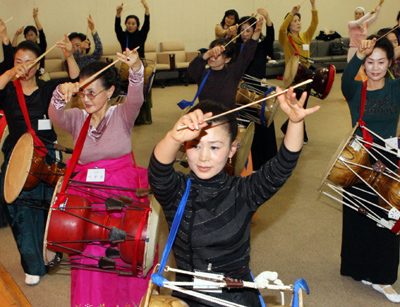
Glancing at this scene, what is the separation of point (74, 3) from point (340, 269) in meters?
9.71

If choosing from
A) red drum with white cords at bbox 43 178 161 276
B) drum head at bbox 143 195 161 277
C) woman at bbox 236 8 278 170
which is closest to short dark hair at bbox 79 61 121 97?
red drum with white cords at bbox 43 178 161 276

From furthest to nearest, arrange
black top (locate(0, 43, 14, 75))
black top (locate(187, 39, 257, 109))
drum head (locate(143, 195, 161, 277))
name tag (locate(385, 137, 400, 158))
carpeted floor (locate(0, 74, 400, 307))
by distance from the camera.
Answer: black top (locate(0, 43, 14, 75)), black top (locate(187, 39, 257, 109)), carpeted floor (locate(0, 74, 400, 307)), name tag (locate(385, 137, 400, 158)), drum head (locate(143, 195, 161, 277))

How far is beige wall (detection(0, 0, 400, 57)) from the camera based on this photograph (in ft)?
33.8

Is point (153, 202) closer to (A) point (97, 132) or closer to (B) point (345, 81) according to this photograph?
(A) point (97, 132)

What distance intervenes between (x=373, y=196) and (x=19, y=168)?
6.72 ft

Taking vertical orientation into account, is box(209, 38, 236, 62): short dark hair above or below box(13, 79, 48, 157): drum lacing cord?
above

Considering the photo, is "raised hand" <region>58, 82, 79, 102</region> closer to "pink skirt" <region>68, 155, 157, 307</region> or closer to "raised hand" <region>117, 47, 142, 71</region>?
"raised hand" <region>117, 47, 142, 71</region>

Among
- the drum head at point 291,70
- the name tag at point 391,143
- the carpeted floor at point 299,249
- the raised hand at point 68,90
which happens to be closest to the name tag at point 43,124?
the raised hand at point 68,90

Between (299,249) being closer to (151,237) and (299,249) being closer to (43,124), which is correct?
(151,237)

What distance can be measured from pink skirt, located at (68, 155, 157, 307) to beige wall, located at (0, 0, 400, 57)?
751 cm

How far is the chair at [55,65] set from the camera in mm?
9934

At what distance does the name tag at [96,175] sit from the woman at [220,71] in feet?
4.78

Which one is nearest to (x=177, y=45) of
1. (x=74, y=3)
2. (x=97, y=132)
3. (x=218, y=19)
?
(x=218, y=19)

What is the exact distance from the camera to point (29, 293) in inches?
116
